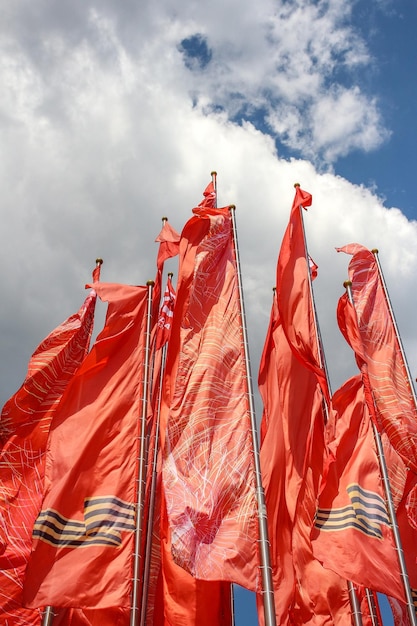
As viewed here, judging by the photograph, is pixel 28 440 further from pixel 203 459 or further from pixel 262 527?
pixel 262 527

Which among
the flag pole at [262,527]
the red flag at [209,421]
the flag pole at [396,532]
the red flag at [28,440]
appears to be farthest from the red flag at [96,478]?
the flag pole at [396,532]

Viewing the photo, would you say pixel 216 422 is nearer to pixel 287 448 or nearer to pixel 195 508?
pixel 195 508

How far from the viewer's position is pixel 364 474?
1345 centimetres

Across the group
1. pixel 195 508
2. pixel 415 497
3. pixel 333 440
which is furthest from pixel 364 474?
pixel 195 508

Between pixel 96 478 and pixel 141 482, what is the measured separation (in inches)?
38.6

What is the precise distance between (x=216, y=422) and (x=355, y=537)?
3586 mm

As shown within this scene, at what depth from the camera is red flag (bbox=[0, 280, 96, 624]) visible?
1455cm

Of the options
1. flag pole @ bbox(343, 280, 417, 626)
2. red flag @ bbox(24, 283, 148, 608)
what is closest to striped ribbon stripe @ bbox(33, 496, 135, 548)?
red flag @ bbox(24, 283, 148, 608)

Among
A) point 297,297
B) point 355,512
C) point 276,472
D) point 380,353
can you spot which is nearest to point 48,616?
point 276,472

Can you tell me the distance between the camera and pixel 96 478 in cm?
1302

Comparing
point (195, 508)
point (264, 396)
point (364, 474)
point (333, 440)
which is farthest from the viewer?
point (264, 396)

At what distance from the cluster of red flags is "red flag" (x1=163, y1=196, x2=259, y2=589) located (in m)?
0.04

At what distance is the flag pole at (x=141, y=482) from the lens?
1140 cm

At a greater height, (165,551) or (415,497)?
(415,497)
